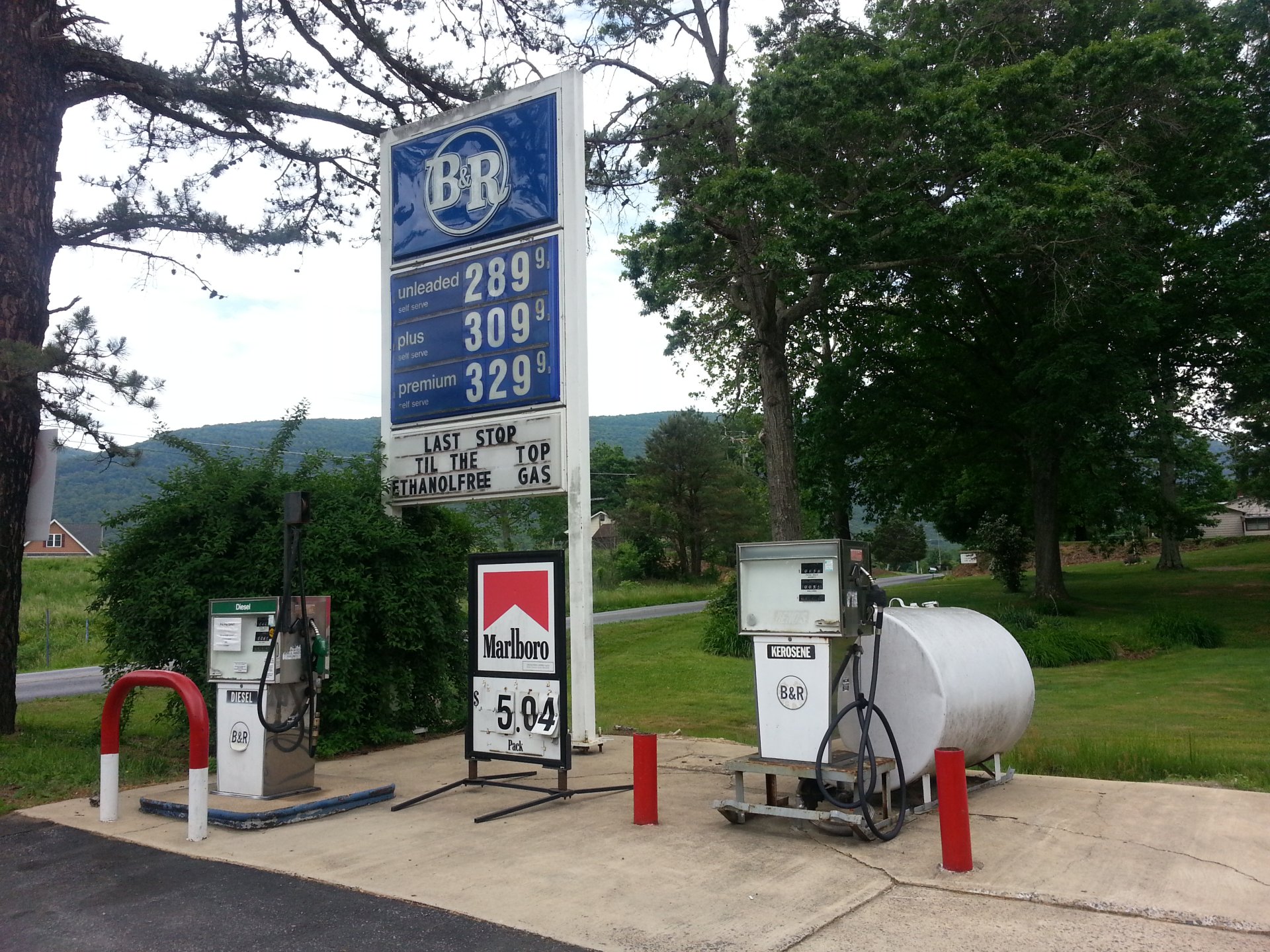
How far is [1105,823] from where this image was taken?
21.1 ft

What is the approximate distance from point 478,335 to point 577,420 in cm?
150

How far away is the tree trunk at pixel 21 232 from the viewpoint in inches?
399

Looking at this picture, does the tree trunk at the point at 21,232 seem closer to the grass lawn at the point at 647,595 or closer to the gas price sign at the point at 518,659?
the gas price sign at the point at 518,659

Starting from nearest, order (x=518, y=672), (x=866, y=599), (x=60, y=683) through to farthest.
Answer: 1. (x=866, y=599)
2. (x=518, y=672)
3. (x=60, y=683)

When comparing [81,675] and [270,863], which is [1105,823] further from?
[81,675]

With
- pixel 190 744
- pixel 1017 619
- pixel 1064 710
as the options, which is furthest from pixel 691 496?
pixel 190 744

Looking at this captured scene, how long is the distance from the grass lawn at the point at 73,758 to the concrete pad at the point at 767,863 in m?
0.60

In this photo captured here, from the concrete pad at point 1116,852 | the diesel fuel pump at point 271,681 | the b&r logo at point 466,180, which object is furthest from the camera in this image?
the b&r logo at point 466,180

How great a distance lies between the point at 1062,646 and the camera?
20.8m

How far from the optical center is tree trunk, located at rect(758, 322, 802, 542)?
22.0 metres

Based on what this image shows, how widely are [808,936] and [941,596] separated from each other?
1218 inches

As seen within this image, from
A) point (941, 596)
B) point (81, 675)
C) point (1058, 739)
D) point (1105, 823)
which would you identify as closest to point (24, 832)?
point (1105, 823)

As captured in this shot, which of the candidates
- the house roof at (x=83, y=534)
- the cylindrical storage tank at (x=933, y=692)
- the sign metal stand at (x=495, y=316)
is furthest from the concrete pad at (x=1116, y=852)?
the house roof at (x=83, y=534)

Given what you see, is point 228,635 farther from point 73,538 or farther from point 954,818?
point 73,538
